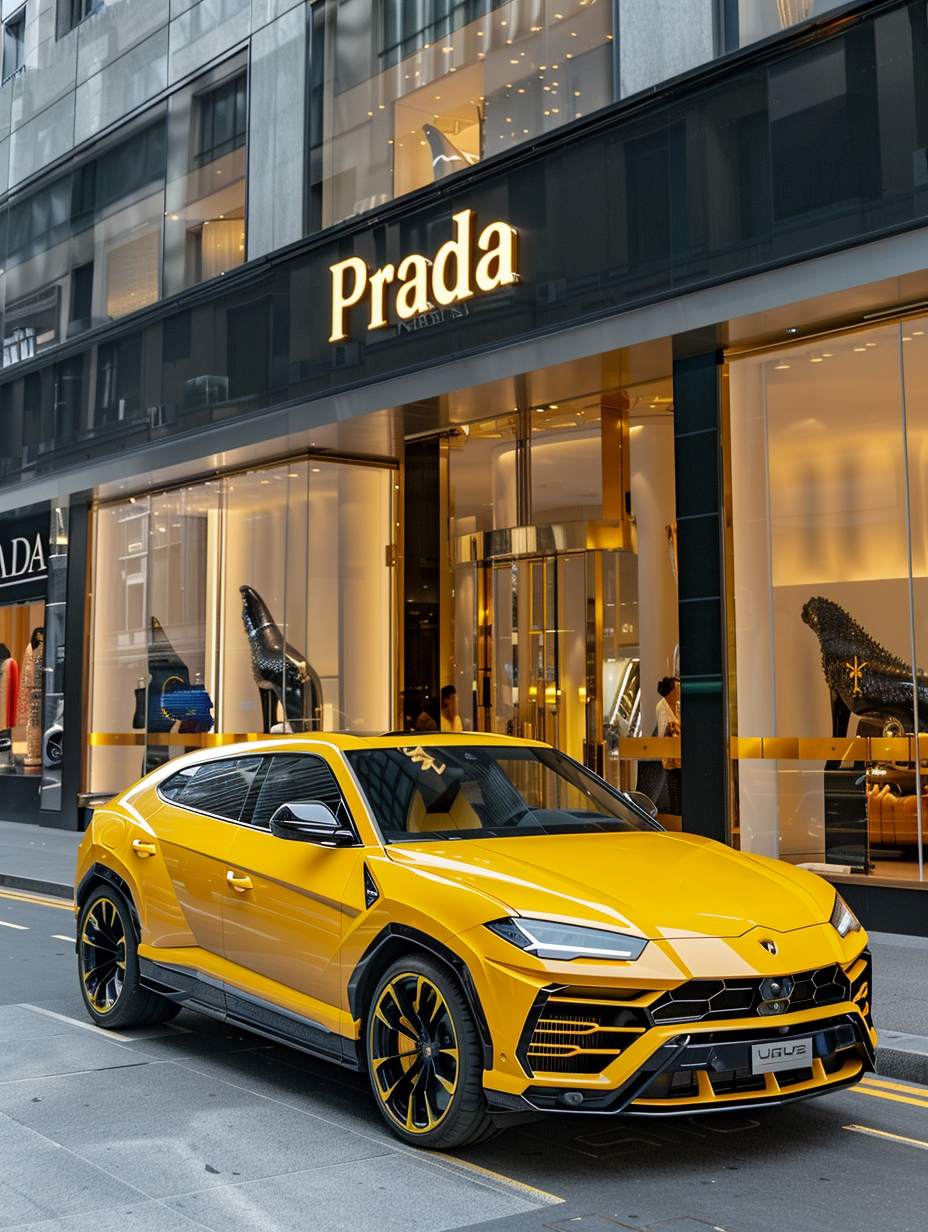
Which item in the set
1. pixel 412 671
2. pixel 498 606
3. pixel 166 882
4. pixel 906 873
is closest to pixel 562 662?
pixel 498 606

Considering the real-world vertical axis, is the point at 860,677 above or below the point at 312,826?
above

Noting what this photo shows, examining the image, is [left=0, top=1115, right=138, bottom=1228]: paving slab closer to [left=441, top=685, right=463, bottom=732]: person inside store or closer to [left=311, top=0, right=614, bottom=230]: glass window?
[left=311, top=0, right=614, bottom=230]: glass window

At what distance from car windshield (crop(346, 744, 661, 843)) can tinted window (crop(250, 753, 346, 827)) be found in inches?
5.9

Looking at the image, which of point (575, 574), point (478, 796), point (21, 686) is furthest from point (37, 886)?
point (478, 796)

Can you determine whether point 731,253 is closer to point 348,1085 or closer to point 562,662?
point 562,662

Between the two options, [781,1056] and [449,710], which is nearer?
[781,1056]

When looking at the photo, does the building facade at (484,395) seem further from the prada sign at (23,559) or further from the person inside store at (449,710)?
the person inside store at (449,710)

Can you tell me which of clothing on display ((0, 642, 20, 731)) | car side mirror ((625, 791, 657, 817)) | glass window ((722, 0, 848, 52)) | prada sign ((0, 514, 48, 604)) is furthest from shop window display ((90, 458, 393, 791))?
car side mirror ((625, 791, 657, 817))

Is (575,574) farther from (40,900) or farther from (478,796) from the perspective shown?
(478,796)

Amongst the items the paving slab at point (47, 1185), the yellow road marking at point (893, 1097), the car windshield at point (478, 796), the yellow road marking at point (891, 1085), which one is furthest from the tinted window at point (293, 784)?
the yellow road marking at point (891, 1085)

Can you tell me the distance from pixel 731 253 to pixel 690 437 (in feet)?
5.36

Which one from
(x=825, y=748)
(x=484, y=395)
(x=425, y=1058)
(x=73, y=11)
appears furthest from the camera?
(x=73, y=11)

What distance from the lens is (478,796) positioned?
6.06 m

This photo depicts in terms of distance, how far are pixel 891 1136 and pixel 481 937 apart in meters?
2.01
